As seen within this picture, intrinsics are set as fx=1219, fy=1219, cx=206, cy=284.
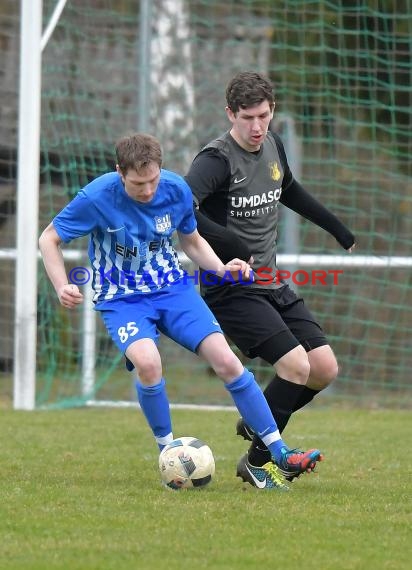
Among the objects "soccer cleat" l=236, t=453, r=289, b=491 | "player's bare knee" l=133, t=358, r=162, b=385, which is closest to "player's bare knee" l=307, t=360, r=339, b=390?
"soccer cleat" l=236, t=453, r=289, b=491

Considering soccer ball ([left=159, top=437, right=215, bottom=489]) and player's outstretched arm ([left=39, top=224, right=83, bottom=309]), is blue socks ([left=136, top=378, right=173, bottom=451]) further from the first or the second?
player's outstretched arm ([left=39, top=224, right=83, bottom=309])

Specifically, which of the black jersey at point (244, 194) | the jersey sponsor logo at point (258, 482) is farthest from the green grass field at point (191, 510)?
the black jersey at point (244, 194)

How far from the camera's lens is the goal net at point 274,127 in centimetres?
1020

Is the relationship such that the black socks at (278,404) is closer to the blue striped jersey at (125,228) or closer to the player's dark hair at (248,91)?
the blue striped jersey at (125,228)

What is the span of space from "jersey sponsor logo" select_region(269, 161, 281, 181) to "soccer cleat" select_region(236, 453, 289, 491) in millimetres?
1365

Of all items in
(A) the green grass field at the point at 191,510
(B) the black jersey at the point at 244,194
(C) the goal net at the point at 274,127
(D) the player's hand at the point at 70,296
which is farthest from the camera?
(C) the goal net at the point at 274,127

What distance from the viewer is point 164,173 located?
5.57 metres

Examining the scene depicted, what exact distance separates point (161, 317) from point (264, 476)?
869 mm

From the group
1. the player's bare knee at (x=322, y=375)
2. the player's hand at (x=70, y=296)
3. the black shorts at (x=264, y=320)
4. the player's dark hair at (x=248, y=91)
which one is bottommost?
the player's bare knee at (x=322, y=375)

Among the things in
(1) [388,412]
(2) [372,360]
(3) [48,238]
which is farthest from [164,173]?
(2) [372,360]

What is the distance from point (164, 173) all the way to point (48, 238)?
0.61 meters

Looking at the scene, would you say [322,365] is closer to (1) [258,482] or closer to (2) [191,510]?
(1) [258,482]

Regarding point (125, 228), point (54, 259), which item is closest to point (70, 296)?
point (54, 259)

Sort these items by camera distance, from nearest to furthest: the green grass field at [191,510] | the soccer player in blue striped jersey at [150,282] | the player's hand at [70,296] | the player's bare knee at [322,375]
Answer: the green grass field at [191,510] < the player's hand at [70,296] < the soccer player in blue striped jersey at [150,282] < the player's bare knee at [322,375]
